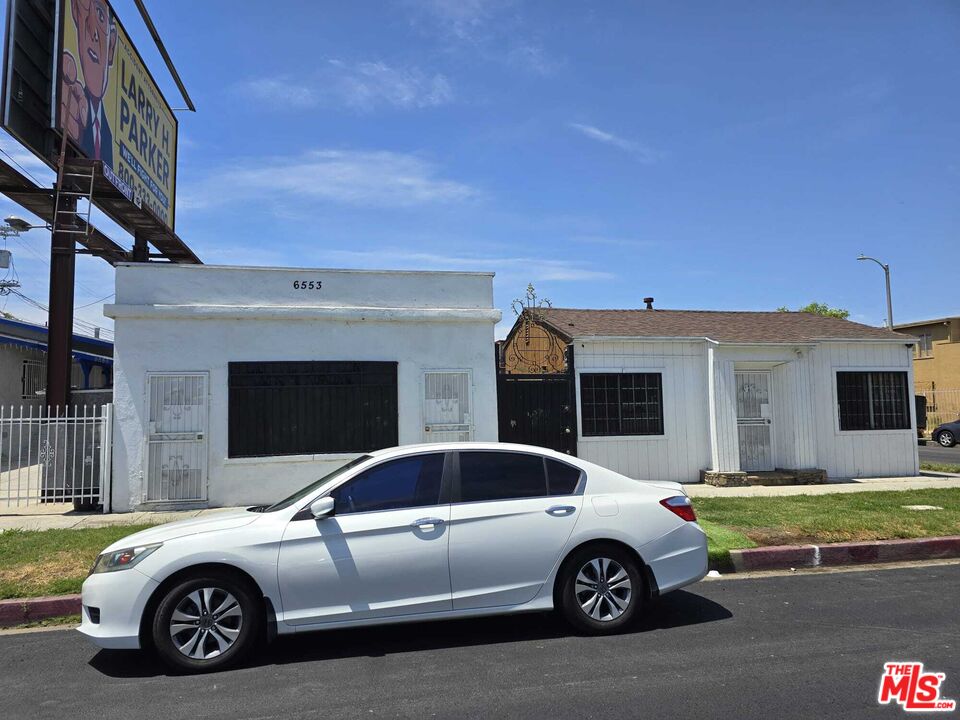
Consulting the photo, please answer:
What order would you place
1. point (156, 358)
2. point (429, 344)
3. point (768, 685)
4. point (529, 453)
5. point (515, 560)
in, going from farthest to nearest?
point (429, 344) → point (156, 358) → point (529, 453) → point (515, 560) → point (768, 685)

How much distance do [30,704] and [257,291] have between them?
7.99 metres

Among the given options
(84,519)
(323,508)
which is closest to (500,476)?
(323,508)

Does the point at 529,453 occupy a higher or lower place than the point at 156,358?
lower

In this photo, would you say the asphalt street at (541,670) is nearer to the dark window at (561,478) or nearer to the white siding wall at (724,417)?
the dark window at (561,478)

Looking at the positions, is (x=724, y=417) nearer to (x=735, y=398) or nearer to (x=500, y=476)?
(x=735, y=398)

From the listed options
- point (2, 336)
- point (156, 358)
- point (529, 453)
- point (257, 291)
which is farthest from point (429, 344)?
point (2, 336)

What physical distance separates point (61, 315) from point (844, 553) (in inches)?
477

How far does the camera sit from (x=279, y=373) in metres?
11.7

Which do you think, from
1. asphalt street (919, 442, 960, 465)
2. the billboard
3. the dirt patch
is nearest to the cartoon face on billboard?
the billboard

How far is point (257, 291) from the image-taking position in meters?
11.7

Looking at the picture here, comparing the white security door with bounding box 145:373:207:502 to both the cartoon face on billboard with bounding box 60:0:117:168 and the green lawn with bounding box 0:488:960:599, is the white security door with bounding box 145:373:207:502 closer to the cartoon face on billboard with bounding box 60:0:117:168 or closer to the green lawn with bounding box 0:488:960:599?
the green lawn with bounding box 0:488:960:599

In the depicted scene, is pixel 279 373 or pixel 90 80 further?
pixel 90 80

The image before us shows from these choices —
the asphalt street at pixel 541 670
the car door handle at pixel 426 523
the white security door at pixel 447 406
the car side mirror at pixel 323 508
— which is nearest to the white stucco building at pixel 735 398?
the white security door at pixel 447 406

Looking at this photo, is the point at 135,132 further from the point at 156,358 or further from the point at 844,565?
the point at 844,565
